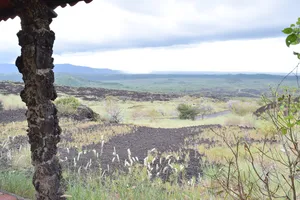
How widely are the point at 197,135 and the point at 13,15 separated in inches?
307

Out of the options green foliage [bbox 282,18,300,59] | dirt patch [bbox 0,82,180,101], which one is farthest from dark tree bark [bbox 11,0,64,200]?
dirt patch [bbox 0,82,180,101]

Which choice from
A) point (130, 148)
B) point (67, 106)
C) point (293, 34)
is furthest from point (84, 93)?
point (293, 34)

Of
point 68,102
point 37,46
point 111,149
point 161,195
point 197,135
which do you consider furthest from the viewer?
point 68,102

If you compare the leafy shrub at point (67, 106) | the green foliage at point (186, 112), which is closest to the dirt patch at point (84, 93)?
the green foliage at point (186, 112)

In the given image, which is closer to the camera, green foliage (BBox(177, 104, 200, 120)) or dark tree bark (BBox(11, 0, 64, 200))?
dark tree bark (BBox(11, 0, 64, 200))

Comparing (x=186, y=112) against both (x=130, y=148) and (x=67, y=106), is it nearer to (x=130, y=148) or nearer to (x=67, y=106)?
(x=67, y=106)

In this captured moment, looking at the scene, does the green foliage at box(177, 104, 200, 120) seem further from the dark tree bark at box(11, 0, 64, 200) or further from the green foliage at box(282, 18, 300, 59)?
the green foliage at box(282, 18, 300, 59)

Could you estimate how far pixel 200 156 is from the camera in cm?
750

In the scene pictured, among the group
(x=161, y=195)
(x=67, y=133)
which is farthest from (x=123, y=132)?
(x=161, y=195)

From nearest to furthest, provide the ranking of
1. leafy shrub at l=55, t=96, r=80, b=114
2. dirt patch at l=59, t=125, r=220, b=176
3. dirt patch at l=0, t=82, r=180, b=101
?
dirt patch at l=59, t=125, r=220, b=176, leafy shrub at l=55, t=96, r=80, b=114, dirt patch at l=0, t=82, r=180, b=101

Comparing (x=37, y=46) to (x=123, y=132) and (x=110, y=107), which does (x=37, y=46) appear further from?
(x=110, y=107)

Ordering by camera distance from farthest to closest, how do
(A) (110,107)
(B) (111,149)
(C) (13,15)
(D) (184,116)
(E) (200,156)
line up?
(D) (184,116) → (A) (110,107) → (B) (111,149) → (E) (200,156) → (C) (13,15)

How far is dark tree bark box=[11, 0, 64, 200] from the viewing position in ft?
10.4

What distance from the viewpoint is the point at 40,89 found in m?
3.23
